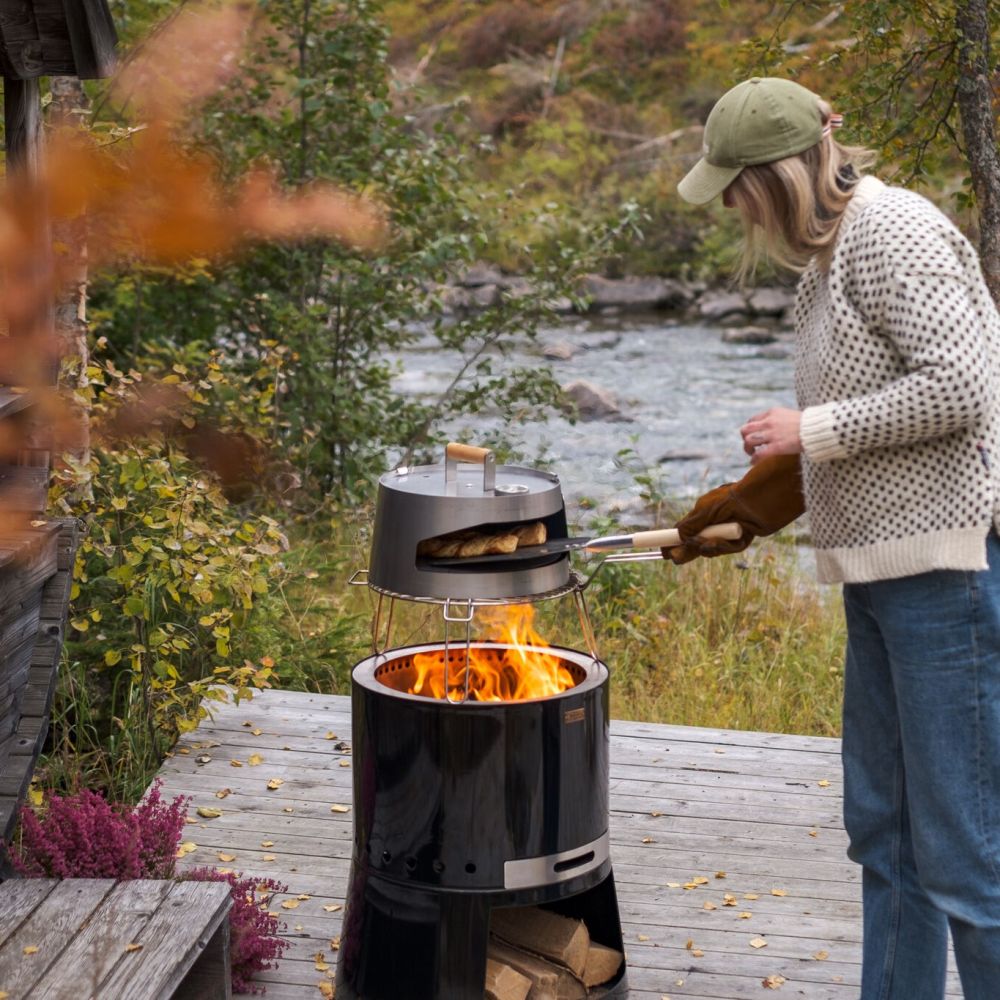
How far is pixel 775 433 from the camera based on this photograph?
→ 2.13 m

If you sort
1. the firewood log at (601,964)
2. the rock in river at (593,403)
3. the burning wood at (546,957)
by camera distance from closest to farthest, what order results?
the burning wood at (546,957)
the firewood log at (601,964)
the rock in river at (593,403)

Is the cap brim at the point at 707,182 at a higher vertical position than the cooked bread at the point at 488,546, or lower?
higher

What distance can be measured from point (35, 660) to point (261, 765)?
41.8 inches

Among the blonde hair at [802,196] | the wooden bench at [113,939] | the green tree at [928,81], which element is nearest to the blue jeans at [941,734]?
the blonde hair at [802,196]

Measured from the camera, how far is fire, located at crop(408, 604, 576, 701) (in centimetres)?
262

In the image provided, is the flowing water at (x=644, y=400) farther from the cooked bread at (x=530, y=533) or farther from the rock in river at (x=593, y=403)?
the cooked bread at (x=530, y=533)

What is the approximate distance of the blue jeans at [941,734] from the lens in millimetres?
2074

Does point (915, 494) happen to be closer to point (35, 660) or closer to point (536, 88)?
point (35, 660)

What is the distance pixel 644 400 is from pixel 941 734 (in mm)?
8979

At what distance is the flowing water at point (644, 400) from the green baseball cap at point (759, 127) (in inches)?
172

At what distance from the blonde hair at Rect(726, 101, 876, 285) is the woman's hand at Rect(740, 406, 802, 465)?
0.22 m

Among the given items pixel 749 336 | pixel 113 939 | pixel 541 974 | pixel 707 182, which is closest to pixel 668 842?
pixel 541 974

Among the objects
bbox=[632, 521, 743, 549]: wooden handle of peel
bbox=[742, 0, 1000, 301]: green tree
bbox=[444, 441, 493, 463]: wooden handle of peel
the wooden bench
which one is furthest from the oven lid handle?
bbox=[742, 0, 1000, 301]: green tree

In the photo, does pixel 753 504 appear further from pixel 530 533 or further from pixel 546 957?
pixel 546 957
